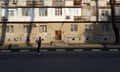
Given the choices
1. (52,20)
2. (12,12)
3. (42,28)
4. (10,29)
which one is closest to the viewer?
(52,20)

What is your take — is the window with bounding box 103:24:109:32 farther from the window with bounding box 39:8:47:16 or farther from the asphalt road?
the asphalt road

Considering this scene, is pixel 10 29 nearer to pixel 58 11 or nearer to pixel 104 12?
pixel 58 11

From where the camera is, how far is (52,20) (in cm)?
5091

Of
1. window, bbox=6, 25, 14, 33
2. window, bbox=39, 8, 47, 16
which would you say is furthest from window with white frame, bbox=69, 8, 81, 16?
window, bbox=6, 25, 14, 33

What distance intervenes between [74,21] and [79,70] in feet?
120

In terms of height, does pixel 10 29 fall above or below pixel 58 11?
below

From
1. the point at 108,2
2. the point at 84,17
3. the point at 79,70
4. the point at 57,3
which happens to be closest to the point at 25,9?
the point at 57,3

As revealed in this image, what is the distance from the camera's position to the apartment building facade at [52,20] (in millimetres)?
50969

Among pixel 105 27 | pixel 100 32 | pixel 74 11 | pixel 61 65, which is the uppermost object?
pixel 74 11

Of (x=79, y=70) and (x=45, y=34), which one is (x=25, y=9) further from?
(x=79, y=70)

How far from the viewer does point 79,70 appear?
14781 mm

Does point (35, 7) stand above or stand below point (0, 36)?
above

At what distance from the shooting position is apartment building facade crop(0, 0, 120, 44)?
50969 millimetres

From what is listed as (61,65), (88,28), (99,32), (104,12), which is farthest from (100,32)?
(61,65)
